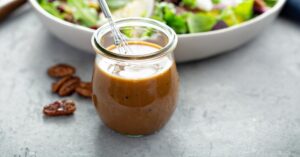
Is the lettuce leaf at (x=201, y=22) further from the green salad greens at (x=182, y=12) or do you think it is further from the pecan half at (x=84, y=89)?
the pecan half at (x=84, y=89)

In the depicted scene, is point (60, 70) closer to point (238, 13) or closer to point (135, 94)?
point (135, 94)

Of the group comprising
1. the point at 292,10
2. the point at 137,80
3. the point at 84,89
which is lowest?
the point at 292,10

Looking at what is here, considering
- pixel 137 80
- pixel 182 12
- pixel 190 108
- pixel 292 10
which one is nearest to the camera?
pixel 137 80

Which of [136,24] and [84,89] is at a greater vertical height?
[136,24]

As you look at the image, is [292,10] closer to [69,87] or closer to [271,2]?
[271,2]

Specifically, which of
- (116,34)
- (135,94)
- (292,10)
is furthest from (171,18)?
(292,10)

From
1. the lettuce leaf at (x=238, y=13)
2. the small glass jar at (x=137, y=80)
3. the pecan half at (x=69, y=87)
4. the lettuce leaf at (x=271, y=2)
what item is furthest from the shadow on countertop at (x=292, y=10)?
the pecan half at (x=69, y=87)

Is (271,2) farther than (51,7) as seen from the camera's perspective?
Yes

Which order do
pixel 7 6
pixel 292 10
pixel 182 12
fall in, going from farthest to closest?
pixel 292 10
pixel 7 6
pixel 182 12
